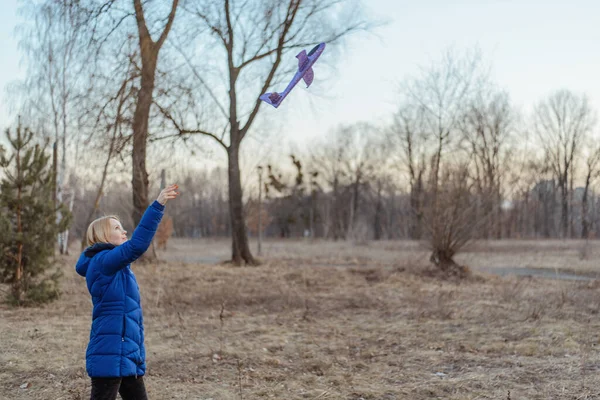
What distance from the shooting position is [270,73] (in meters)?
14.5

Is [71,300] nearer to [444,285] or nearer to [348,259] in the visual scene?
[444,285]

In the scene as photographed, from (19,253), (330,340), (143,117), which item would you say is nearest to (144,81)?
(143,117)

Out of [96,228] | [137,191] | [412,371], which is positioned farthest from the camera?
[137,191]

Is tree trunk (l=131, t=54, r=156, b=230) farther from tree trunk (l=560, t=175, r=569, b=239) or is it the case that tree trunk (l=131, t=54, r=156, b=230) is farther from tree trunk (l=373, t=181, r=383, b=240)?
tree trunk (l=373, t=181, r=383, b=240)

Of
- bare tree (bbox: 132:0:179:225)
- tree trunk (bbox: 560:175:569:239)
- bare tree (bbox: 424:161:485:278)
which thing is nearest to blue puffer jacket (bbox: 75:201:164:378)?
bare tree (bbox: 132:0:179:225)

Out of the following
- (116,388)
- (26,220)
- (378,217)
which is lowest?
(116,388)

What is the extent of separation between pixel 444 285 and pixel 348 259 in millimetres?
8845

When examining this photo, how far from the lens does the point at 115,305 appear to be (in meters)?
3.11

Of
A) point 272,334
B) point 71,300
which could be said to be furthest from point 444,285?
point 71,300

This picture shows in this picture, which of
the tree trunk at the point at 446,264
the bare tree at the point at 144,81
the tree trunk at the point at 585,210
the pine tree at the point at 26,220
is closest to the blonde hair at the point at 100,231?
the pine tree at the point at 26,220

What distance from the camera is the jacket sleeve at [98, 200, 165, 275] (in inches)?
116

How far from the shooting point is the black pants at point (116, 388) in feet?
9.92

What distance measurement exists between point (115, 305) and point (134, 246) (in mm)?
425

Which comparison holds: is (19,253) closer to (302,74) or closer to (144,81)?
(144,81)
